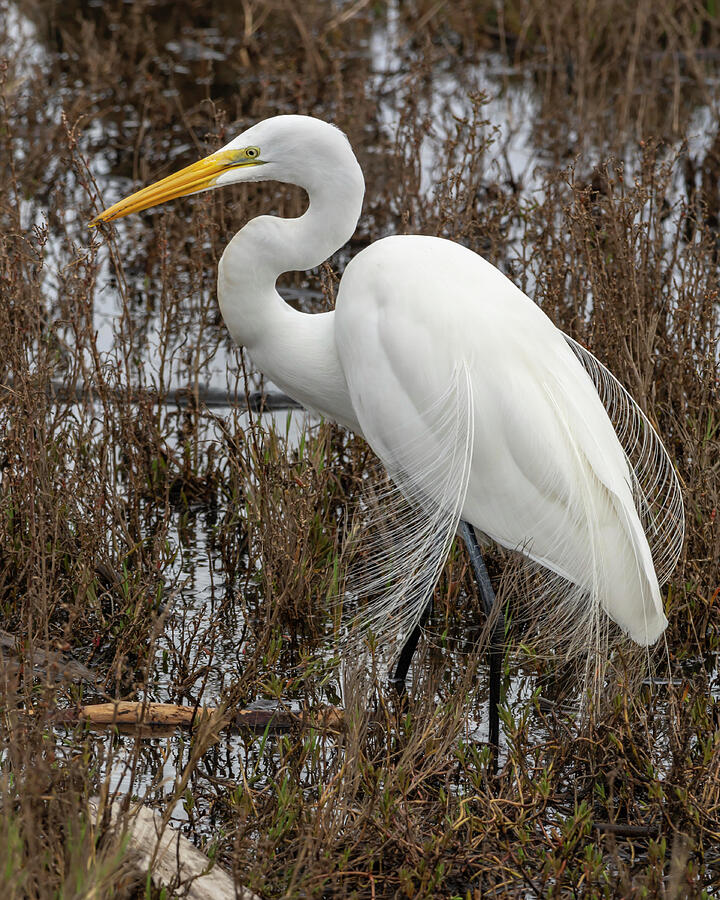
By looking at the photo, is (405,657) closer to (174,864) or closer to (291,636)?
(291,636)

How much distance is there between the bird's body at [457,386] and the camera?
2695mm

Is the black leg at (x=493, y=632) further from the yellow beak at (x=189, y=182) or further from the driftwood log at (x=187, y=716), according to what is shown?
the yellow beak at (x=189, y=182)

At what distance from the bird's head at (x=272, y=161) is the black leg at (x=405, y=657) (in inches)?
42.1

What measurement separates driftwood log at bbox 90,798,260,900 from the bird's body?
36.4 inches

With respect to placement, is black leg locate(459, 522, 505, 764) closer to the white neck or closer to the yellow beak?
the white neck

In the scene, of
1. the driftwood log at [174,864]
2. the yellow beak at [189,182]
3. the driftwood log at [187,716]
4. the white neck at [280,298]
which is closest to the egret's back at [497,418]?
the white neck at [280,298]

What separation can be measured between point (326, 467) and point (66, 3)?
6.49 m

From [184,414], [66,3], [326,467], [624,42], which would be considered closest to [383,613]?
[326,467]

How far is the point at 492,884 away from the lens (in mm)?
2232

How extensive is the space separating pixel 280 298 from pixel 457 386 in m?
0.50

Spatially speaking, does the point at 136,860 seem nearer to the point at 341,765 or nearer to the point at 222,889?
the point at 222,889

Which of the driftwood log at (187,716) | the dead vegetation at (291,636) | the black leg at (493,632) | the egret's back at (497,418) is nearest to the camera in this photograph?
the dead vegetation at (291,636)

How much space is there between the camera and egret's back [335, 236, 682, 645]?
269cm

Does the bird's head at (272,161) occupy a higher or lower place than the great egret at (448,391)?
higher
